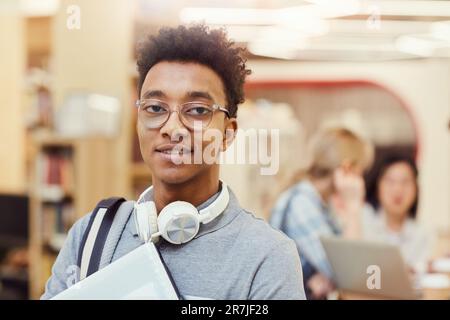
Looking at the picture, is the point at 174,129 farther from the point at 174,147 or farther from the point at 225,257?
the point at 225,257

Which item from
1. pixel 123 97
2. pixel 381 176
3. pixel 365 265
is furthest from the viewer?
pixel 123 97

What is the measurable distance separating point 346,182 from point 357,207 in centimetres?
14

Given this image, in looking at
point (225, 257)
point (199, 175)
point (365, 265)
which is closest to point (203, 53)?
point (199, 175)

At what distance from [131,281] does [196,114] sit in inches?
12.0

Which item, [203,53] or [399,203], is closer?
[203,53]

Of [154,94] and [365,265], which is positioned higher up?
[154,94]

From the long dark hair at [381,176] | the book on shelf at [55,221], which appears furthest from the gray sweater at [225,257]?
the book on shelf at [55,221]

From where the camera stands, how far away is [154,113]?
1.13m

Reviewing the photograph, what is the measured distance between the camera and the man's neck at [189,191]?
3.72 ft

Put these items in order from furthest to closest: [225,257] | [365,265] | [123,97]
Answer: [123,97] → [365,265] → [225,257]

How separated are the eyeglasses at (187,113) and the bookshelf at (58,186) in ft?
7.24

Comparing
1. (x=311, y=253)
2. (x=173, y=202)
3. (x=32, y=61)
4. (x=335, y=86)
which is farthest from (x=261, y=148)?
(x=335, y=86)

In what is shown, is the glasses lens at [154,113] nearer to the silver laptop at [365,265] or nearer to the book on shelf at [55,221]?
the silver laptop at [365,265]

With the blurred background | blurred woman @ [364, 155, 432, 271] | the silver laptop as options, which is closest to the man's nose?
the blurred background
